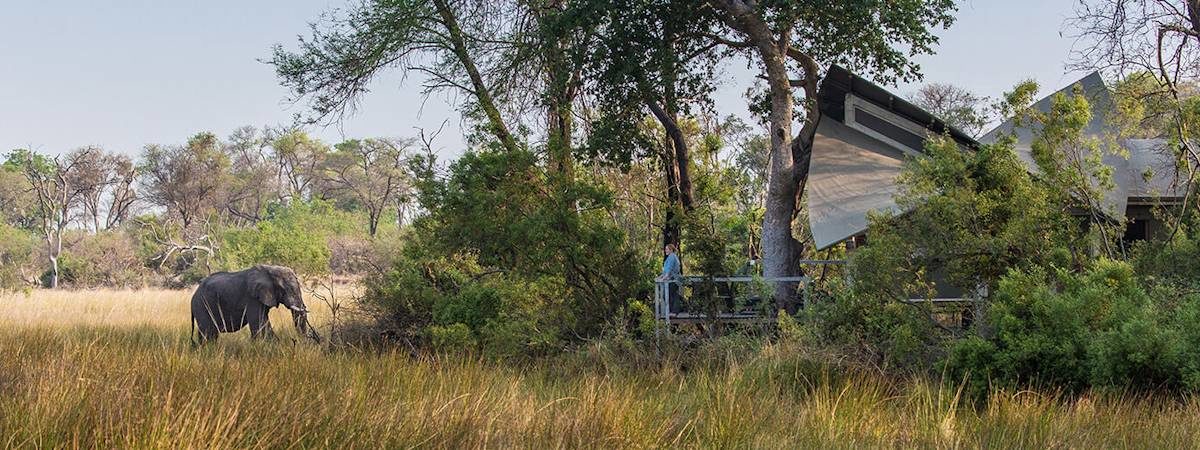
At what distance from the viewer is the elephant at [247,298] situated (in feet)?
53.8

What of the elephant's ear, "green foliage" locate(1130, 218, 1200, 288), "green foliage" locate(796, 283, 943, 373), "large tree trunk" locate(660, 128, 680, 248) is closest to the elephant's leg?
the elephant's ear

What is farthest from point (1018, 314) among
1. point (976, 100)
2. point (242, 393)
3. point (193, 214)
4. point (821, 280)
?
point (193, 214)

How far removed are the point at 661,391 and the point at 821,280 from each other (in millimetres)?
4939

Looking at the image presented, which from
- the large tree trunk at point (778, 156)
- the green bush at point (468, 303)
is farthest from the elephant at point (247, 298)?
the large tree trunk at point (778, 156)

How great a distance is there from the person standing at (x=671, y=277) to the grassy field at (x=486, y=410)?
270 cm

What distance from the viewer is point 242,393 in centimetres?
700

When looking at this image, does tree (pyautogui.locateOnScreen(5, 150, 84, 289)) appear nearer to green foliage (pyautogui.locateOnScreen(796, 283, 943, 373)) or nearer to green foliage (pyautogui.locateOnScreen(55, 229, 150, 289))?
green foliage (pyautogui.locateOnScreen(55, 229, 150, 289))

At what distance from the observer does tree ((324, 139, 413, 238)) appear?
5631cm

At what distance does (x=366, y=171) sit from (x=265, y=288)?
43.1 metres

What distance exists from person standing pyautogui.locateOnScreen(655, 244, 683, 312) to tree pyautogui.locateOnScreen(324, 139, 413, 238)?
1620 inches

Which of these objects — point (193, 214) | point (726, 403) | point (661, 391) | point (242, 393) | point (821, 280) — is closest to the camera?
point (242, 393)

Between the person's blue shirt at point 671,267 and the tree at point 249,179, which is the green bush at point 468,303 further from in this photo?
the tree at point 249,179

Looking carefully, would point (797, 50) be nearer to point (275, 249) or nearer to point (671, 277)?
point (671, 277)

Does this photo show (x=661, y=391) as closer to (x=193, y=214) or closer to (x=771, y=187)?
Result: (x=771, y=187)
